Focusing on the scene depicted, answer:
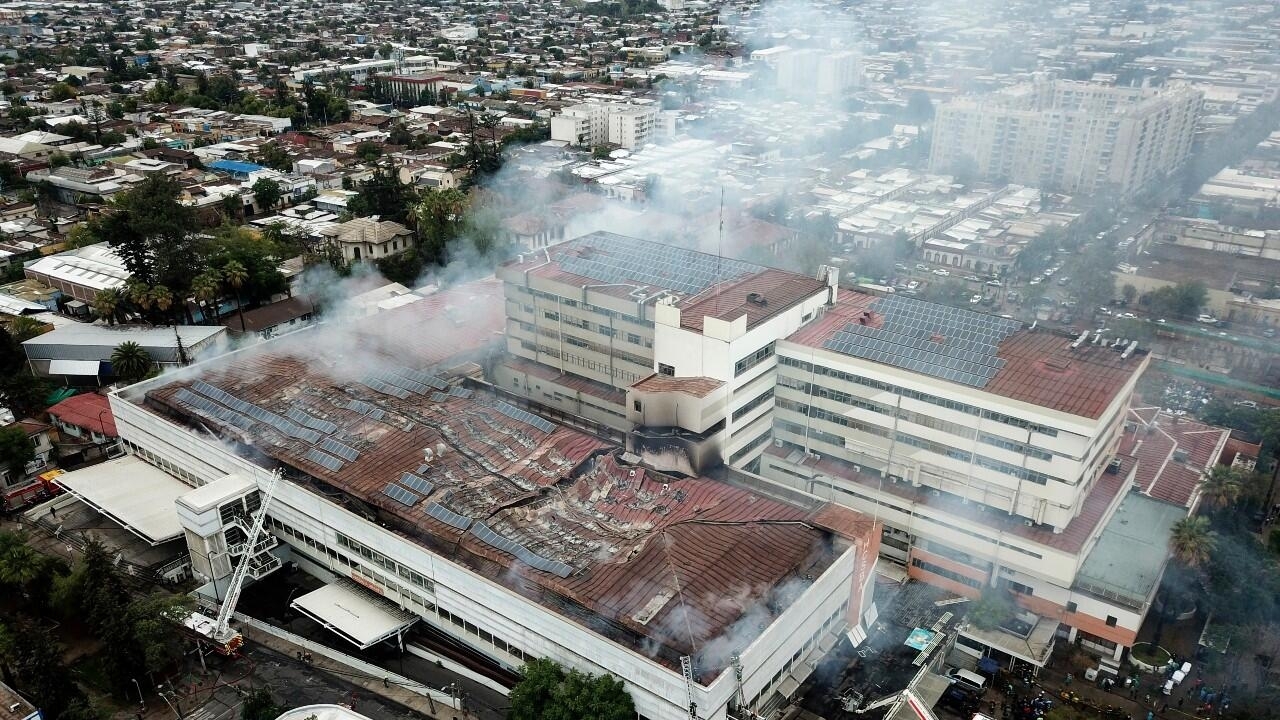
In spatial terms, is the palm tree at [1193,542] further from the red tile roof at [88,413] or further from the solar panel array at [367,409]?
the red tile roof at [88,413]

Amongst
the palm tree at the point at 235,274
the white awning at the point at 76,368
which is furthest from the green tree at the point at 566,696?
the palm tree at the point at 235,274

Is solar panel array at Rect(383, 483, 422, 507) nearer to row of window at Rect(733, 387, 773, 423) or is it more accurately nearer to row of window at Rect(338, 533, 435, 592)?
row of window at Rect(338, 533, 435, 592)

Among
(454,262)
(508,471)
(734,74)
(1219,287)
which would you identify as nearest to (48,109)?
(454,262)

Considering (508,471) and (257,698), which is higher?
(508,471)

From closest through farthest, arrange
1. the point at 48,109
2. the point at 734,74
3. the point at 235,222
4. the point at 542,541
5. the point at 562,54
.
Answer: the point at 542,541, the point at 235,222, the point at 48,109, the point at 734,74, the point at 562,54

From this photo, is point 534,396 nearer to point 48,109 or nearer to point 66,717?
point 66,717

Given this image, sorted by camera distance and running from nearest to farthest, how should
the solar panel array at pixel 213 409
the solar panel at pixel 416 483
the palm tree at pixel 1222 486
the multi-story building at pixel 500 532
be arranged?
the multi-story building at pixel 500 532
the solar panel at pixel 416 483
the palm tree at pixel 1222 486
the solar panel array at pixel 213 409

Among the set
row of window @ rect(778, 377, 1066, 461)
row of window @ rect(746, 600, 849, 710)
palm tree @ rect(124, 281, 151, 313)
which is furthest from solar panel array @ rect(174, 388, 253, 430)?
row of window @ rect(746, 600, 849, 710)

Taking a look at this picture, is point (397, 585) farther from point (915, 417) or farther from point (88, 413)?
point (88, 413)
